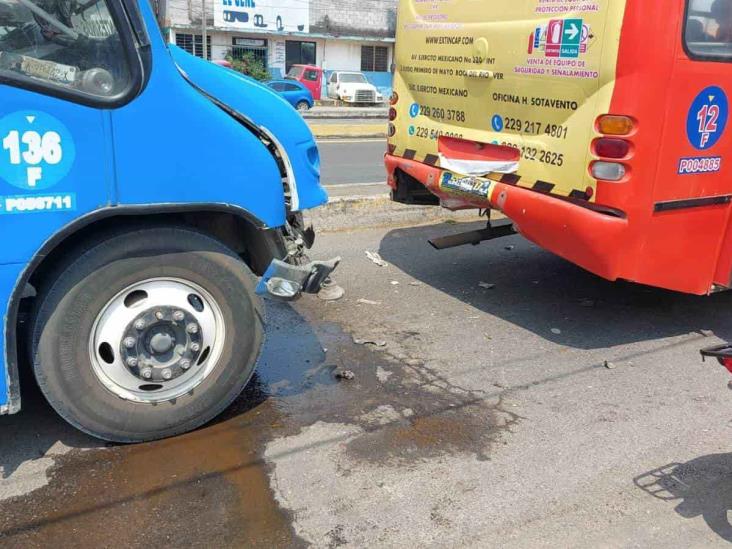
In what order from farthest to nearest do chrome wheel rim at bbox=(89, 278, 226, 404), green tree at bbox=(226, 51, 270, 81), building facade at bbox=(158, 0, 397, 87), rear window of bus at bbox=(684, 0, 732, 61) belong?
building facade at bbox=(158, 0, 397, 87)
green tree at bbox=(226, 51, 270, 81)
rear window of bus at bbox=(684, 0, 732, 61)
chrome wheel rim at bbox=(89, 278, 226, 404)

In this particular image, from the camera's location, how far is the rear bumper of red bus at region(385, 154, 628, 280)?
4605 mm

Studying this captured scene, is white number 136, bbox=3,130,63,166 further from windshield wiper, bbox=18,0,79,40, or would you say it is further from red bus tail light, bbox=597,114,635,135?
red bus tail light, bbox=597,114,635,135

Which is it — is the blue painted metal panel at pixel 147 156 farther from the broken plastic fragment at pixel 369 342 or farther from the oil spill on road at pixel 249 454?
the broken plastic fragment at pixel 369 342

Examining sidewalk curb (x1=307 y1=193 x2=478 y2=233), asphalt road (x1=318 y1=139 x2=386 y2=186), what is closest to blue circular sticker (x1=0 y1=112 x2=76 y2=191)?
sidewalk curb (x1=307 y1=193 x2=478 y2=233)

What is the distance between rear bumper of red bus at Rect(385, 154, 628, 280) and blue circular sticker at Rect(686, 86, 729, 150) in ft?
2.38

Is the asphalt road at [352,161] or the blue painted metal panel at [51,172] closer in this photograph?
the blue painted metal panel at [51,172]

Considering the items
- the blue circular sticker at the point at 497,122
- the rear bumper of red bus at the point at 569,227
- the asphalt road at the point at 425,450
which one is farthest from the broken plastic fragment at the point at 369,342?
the blue circular sticker at the point at 497,122

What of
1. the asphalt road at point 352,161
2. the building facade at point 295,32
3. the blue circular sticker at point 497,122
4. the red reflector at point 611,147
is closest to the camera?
the red reflector at point 611,147

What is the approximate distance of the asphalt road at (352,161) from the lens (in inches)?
468

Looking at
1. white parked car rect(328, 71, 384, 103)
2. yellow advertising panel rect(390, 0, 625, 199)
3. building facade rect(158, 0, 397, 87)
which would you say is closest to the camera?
yellow advertising panel rect(390, 0, 625, 199)

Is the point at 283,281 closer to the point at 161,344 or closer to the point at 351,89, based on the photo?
the point at 161,344

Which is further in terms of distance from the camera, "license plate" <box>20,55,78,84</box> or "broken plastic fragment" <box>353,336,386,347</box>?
"broken plastic fragment" <box>353,336,386,347</box>

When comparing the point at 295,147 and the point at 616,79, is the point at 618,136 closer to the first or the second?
the point at 616,79

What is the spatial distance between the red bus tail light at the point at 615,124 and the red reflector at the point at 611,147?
0.15 feet
